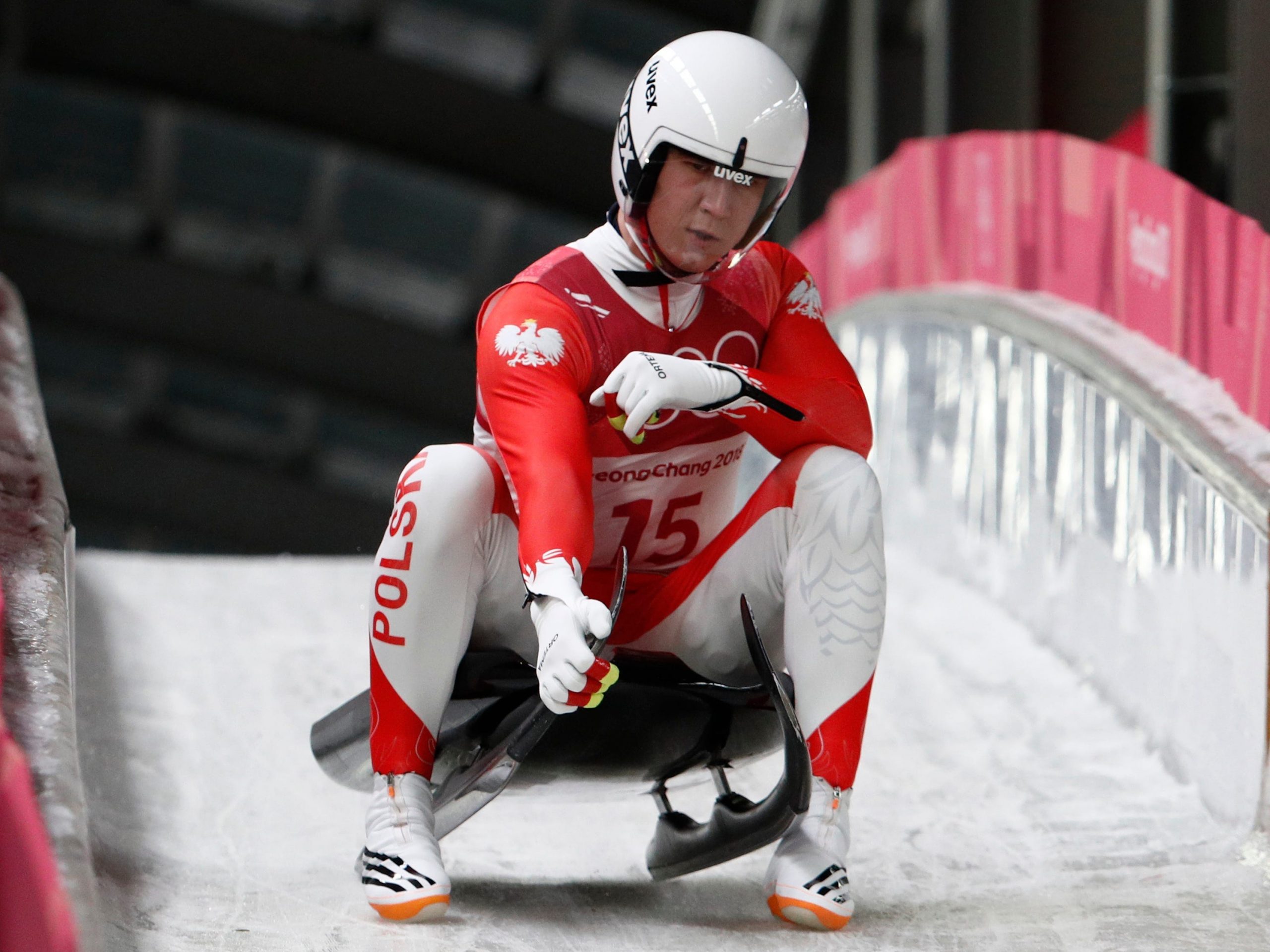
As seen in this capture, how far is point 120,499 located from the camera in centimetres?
1828

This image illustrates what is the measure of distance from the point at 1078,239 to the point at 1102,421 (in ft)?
3.16

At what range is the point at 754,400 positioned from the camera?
7.91ft

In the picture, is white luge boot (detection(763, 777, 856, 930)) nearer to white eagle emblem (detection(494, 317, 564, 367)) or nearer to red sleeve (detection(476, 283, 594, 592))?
red sleeve (detection(476, 283, 594, 592))

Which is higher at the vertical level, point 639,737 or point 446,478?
point 446,478

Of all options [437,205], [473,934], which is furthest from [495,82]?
[473,934]

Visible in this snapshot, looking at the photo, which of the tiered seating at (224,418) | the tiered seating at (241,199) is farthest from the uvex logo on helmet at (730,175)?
the tiered seating at (224,418)

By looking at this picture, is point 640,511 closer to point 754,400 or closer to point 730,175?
point 754,400

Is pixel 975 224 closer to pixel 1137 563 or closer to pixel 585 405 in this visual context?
pixel 1137 563

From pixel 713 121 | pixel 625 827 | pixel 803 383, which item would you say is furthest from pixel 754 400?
pixel 625 827

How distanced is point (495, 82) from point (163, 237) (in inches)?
157

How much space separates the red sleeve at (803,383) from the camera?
245 centimetres

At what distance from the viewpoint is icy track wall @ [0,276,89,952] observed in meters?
1.49

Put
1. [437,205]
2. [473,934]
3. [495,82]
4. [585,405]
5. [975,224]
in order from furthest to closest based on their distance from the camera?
1. [437,205]
2. [495,82]
3. [975,224]
4. [585,405]
5. [473,934]

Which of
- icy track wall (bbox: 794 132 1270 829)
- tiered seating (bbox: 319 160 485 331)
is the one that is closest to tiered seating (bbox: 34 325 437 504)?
tiered seating (bbox: 319 160 485 331)
